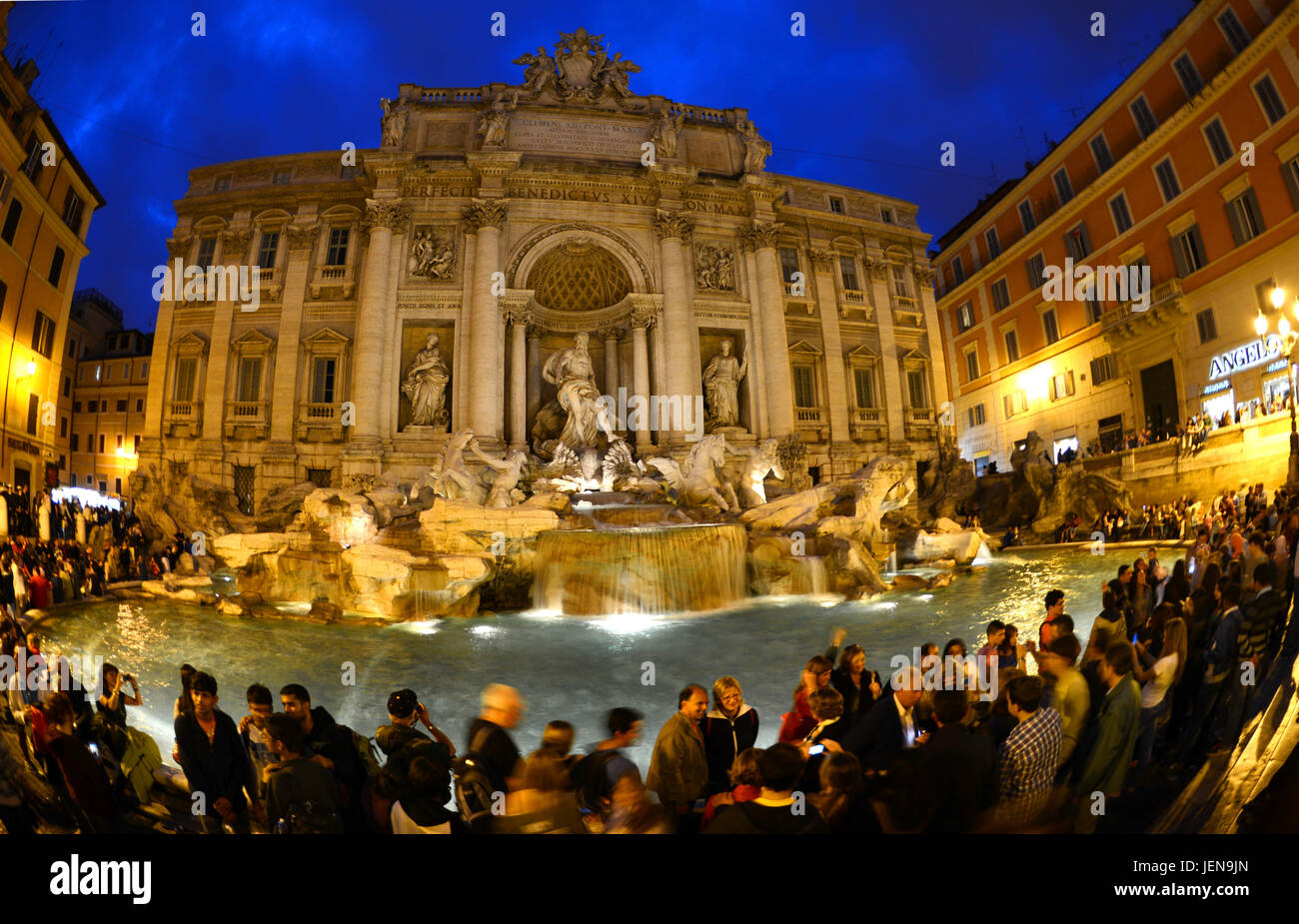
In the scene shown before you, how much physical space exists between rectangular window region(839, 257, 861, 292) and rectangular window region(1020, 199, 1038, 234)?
18.9 feet

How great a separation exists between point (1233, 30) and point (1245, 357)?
3.86 metres

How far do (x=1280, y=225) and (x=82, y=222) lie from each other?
13.6m

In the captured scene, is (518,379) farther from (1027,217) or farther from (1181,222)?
(1027,217)

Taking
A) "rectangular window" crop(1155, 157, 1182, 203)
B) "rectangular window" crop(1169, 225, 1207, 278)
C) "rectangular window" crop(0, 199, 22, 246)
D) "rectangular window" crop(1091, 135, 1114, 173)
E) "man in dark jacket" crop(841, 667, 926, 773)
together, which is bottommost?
"man in dark jacket" crop(841, 667, 926, 773)

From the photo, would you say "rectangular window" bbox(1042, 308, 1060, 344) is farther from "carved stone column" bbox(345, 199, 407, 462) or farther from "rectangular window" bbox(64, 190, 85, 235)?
"rectangular window" bbox(64, 190, 85, 235)

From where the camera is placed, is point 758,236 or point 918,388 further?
point 918,388

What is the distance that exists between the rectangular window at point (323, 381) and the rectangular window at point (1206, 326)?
70.9 ft

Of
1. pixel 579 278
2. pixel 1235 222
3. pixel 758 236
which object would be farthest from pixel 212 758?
pixel 758 236

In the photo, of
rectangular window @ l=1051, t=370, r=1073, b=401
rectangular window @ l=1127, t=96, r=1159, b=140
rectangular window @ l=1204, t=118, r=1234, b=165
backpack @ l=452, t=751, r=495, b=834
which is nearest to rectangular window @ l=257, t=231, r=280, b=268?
backpack @ l=452, t=751, r=495, b=834

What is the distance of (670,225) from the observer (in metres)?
20.8

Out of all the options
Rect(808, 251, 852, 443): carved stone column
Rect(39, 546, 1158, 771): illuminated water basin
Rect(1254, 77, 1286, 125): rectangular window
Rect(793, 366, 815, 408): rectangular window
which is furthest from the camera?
Rect(793, 366, 815, 408): rectangular window

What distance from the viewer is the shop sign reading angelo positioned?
6922 mm

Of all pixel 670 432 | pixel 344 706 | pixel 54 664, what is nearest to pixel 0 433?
pixel 54 664
